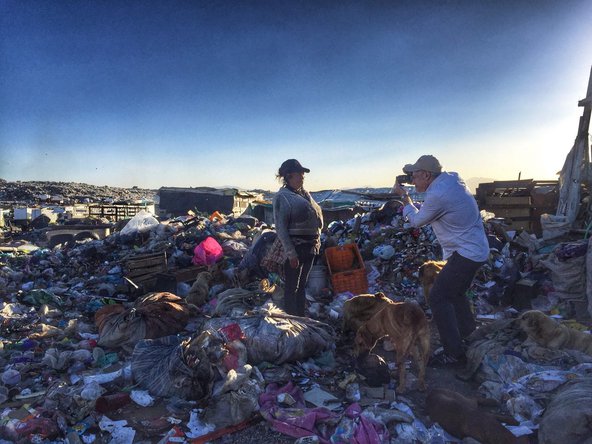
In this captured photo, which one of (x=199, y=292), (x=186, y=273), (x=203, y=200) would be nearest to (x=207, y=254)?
(x=186, y=273)

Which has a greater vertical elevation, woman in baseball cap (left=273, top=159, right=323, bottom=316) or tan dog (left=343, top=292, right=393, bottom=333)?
woman in baseball cap (left=273, top=159, right=323, bottom=316)

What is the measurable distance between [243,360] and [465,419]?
175cm

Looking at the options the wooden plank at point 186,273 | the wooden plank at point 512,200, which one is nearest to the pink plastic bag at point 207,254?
the wooden plank at point 186,273

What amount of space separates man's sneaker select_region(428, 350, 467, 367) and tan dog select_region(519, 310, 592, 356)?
646 millimetres

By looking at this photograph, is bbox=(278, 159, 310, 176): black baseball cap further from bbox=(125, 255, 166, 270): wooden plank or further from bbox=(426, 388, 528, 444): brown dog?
bbox=(125, 255, 166, 270): wooden plank

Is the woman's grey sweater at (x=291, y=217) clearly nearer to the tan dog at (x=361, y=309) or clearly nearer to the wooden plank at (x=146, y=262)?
the tan dog at (x=361, y=309)

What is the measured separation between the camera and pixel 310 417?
Answer: 105 inches

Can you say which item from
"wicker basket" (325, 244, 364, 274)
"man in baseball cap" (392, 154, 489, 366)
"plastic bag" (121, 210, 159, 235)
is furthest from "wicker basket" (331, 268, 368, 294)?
"plastic bag" (121, 210, 159, 235)

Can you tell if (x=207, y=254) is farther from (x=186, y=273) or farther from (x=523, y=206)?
(x=523, y=206)

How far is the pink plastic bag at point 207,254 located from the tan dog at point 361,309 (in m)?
3.91

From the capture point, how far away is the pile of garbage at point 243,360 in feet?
8.82

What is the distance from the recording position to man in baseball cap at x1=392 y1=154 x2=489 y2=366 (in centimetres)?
323

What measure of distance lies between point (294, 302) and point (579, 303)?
3.86 metres

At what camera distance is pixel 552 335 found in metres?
3.41
